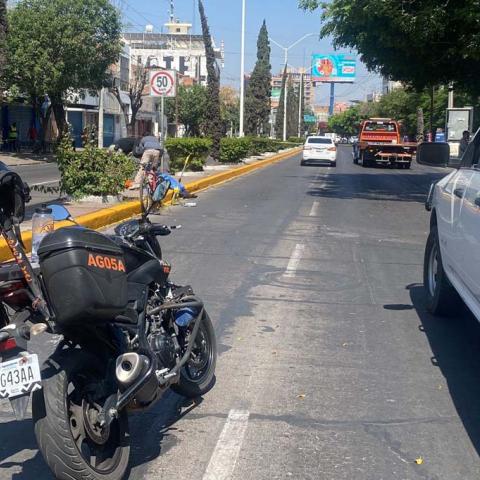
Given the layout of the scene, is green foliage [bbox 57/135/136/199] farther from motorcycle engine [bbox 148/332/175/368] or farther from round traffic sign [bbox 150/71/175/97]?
motorcycle engine [bbox 148/332/175/368]

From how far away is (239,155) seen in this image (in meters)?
32.2

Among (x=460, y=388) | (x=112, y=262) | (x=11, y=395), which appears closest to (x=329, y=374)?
(x=460, y=388)

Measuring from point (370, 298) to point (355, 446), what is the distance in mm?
3697

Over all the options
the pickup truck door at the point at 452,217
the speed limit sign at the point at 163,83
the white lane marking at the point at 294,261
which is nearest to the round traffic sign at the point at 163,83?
the speed limit sign at the point at 163,83

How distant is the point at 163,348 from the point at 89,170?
1036 cm

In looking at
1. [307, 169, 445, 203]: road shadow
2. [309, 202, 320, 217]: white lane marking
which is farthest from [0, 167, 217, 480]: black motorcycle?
[307, 169, 445, 203]: road shadow

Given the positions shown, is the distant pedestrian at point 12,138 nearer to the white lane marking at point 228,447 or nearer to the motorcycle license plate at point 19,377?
the white lane marking at point 228,447

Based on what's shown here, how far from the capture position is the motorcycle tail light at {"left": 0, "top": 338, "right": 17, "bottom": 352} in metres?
3.12

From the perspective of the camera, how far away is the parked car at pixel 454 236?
4.84 meters

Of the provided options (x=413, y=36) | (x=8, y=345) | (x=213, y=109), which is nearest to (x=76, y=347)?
(x=8, y=345)

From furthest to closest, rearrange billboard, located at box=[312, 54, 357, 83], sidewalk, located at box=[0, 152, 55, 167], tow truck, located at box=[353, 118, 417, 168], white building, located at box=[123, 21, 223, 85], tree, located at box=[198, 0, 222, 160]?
white building, located at box=[123, 21, 223, 85]
billboard, located at box=[312, 54, 357, 83]
tow truck, located at box=[353, 118, 417, 168]
sidewalk, located at box=[0, 152, 55, 167]
tree, located at box=[198, 0, 222, 160]

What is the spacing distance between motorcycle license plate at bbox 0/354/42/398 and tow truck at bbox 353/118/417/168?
111ft

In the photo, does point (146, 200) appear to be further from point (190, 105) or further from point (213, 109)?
point (190, 105)

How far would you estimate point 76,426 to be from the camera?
340 centimetres
